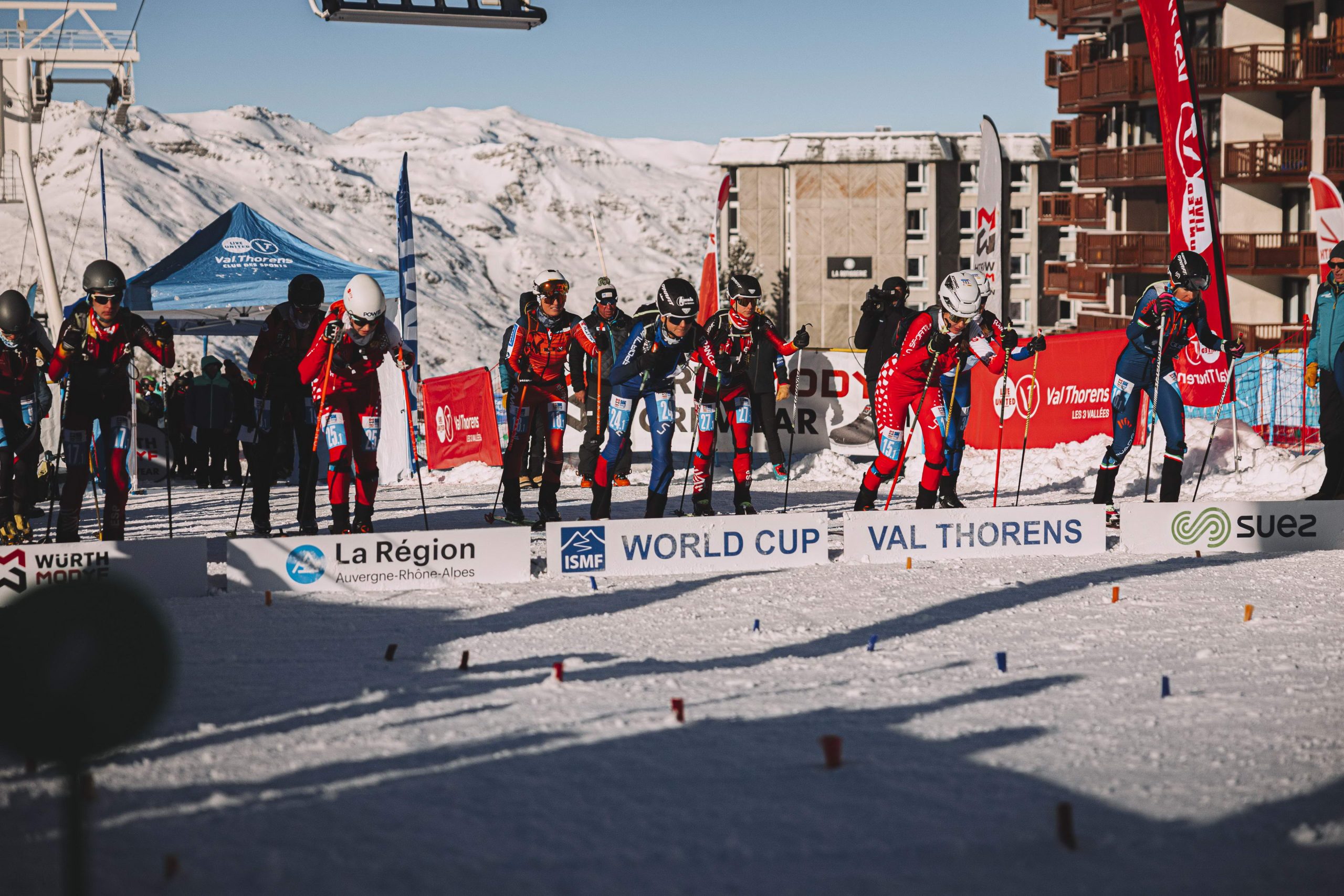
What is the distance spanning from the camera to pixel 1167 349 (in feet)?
35.6

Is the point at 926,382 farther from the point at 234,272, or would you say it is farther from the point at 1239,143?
the point at 1239,143

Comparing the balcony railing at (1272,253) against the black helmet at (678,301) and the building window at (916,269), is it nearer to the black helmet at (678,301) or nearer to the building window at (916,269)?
the black helmet at (678,301)

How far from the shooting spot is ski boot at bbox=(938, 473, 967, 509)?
12.0 m

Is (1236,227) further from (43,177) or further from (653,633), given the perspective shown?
(43,177)

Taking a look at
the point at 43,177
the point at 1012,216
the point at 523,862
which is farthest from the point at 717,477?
the point at 43,177

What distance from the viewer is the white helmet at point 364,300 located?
9883 mm

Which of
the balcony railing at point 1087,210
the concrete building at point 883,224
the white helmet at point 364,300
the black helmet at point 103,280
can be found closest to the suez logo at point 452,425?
the white helmet at point 364,300

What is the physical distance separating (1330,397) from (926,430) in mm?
3945

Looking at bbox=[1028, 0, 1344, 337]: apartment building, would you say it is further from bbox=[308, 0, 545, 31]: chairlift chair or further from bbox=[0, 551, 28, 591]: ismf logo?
bbox=[0, 551, 28, 591]: ismf logo

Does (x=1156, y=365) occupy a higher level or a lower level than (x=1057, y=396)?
higher

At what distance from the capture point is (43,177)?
106125 mm

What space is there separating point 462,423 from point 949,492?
8240 millimetres

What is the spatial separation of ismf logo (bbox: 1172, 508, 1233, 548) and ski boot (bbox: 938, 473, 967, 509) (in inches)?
91.1

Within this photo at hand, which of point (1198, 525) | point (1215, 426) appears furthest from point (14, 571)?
point (1215, 426)
